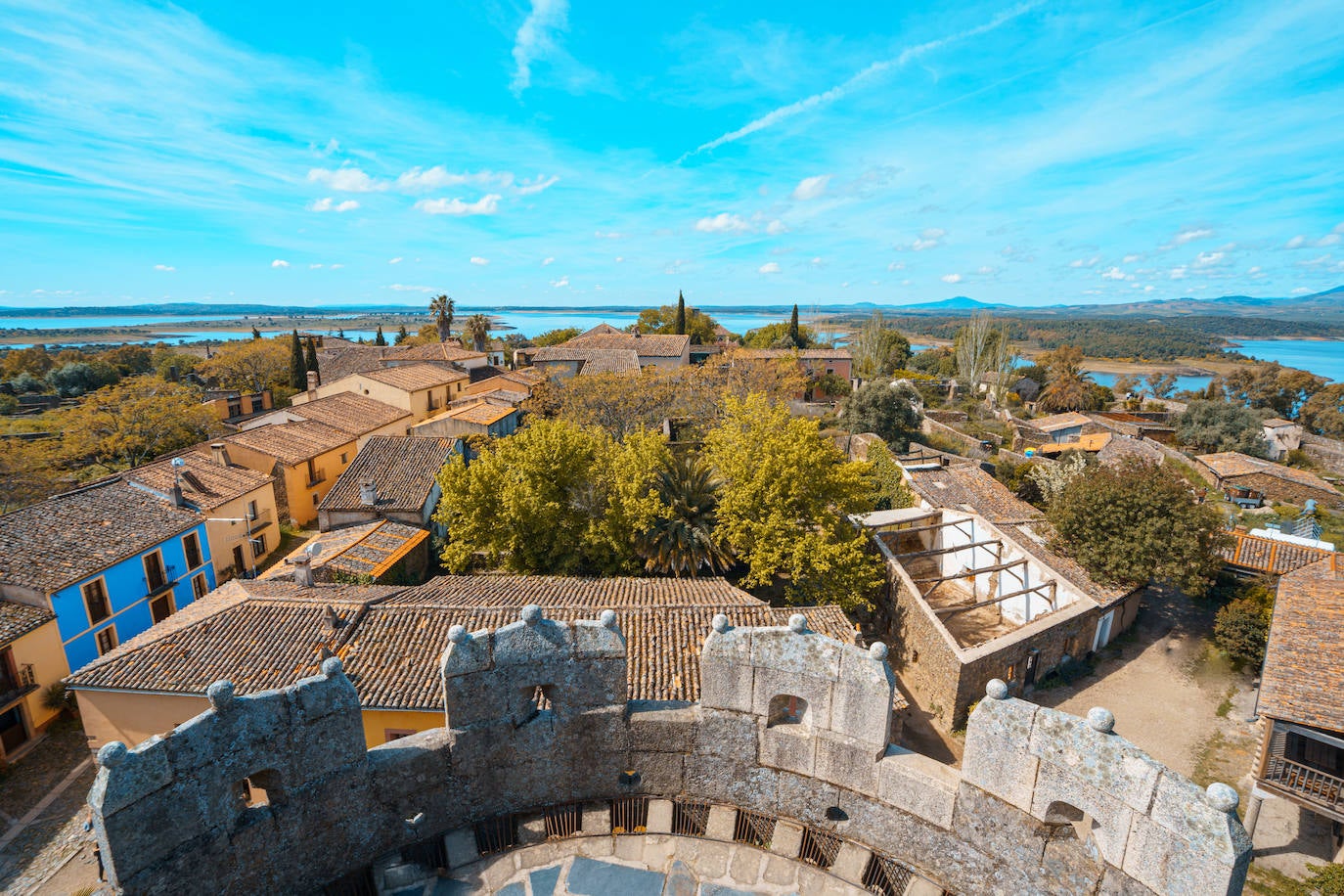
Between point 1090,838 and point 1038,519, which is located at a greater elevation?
point 1090,838

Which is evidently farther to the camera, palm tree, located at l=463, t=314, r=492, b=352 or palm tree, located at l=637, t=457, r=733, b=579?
palm tree, located at l=463, t=314, r=492, b=352

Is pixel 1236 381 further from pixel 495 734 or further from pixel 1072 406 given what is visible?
pixel 495 734

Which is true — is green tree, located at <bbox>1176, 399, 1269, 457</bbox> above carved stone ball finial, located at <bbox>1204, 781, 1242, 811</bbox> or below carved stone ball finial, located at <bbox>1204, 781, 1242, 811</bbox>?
below

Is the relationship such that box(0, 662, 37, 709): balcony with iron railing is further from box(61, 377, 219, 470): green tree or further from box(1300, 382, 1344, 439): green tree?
box(1300, 382, 1344, 439): green tree

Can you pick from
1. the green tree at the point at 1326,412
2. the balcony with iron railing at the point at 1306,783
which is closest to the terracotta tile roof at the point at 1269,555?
the balcony with iron railing at the point at 1306,783

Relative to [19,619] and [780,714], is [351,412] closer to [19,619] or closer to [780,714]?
[19,619]

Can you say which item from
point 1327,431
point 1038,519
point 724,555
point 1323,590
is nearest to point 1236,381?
point 1327,431

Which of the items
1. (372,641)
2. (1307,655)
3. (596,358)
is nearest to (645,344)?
(596,358)

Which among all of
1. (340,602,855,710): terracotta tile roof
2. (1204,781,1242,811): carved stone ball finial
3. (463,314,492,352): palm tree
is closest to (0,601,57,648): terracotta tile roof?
(340,602,855,710): terracotta tile roof
